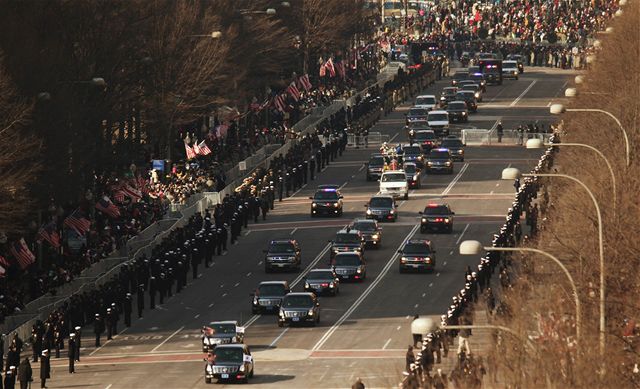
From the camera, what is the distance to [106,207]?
100875 mm

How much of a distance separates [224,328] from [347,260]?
56.2ft

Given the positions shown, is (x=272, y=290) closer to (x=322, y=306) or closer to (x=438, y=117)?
(x=322, y=306)

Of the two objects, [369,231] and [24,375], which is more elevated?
[24,375]

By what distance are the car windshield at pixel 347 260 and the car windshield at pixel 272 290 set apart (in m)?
7.25

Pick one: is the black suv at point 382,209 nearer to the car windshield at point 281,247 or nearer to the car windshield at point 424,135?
the car windshield at point 281,247

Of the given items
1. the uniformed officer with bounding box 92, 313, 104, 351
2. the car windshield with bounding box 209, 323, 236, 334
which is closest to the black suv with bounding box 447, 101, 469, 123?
the uniformed officer with bounding box 92, 313, 104, 351

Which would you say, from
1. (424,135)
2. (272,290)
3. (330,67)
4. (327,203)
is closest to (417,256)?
(272,290)

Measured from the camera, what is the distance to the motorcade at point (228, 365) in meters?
75.2

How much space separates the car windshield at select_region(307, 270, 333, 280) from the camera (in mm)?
94250

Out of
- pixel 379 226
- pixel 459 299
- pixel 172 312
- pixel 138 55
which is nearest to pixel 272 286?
pixel 172 312

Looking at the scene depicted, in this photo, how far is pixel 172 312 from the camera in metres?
91.6

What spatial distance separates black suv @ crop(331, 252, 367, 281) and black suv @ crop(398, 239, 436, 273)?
2.04 metres

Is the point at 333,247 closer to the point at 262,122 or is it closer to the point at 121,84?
the point at 121,84

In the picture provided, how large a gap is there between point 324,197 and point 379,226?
14.8ft
